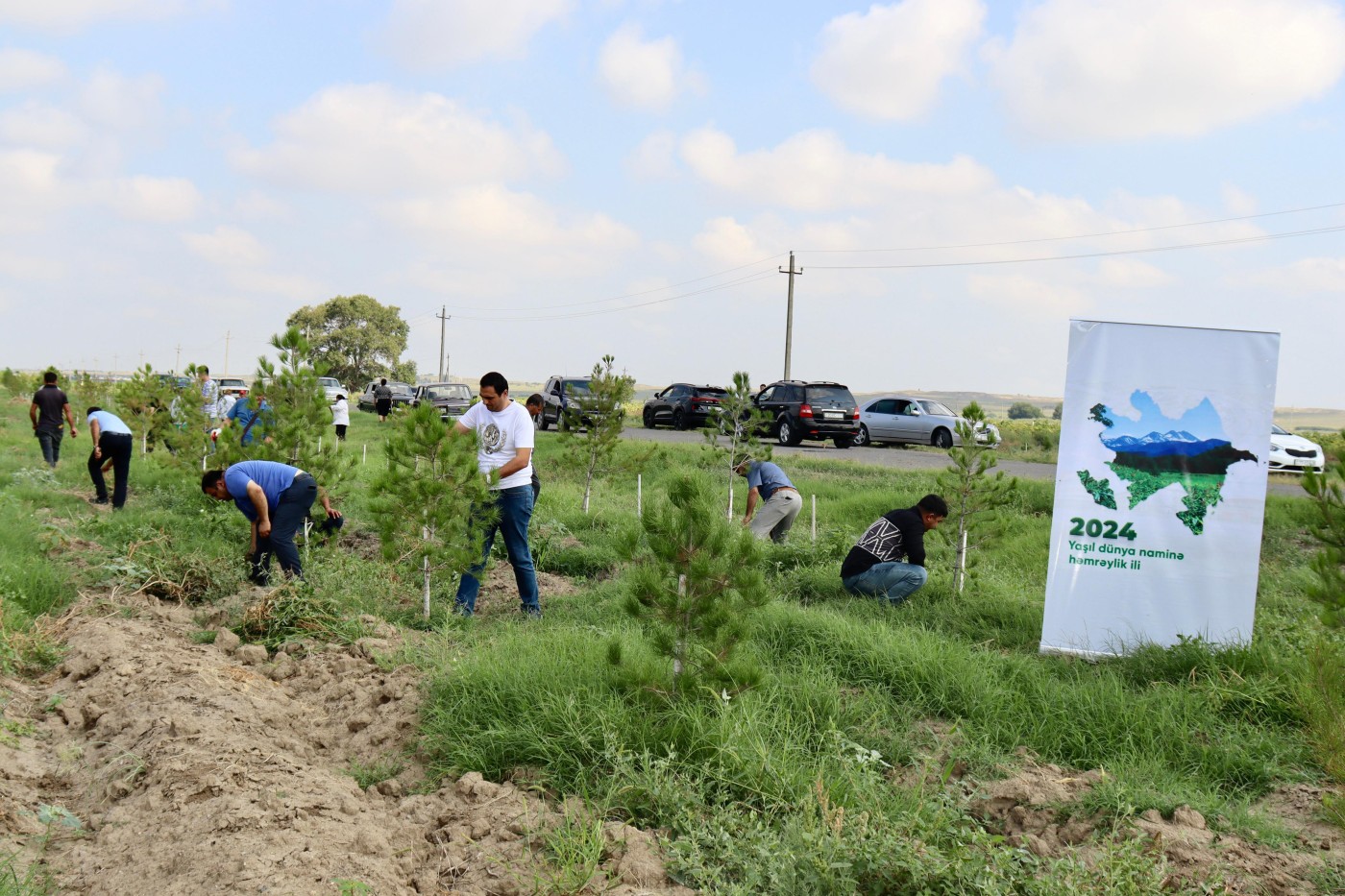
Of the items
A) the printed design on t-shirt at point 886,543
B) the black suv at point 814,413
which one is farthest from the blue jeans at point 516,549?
the black suv at point 814,413

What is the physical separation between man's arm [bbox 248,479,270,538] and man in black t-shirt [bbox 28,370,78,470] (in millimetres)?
8799

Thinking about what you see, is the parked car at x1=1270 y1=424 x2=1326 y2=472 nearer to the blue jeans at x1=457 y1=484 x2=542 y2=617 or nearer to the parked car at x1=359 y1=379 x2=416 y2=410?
the blue jeans at x1=457 y1=484 x2=542 y2=617

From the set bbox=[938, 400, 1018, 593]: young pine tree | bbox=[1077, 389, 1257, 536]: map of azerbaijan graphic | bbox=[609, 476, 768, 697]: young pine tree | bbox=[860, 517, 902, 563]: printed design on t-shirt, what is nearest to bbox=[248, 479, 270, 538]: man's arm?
bbox=[609, 476, 768, 697]: young pine tree

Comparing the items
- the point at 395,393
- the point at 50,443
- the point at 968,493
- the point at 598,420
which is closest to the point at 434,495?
the point at 968,493

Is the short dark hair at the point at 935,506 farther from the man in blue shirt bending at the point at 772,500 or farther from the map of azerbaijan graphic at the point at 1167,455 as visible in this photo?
the man in blue shirt bending at the point at 772,500

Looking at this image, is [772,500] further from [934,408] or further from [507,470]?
[934,408]

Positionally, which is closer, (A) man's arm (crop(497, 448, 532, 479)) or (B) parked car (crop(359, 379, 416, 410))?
(A) man's arm (crop(497, 448, 532, 479))

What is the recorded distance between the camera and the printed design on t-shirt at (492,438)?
6828 millimetres

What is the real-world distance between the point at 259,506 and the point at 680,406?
22012 millimetres

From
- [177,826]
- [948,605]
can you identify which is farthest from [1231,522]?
[177,826]

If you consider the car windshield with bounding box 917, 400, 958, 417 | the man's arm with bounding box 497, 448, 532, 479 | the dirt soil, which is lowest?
the dirt soil

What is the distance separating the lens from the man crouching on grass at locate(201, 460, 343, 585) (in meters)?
7.07

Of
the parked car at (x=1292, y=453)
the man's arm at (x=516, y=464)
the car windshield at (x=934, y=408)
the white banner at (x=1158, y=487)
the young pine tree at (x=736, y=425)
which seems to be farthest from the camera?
the car windshield at (x=934, y=408)

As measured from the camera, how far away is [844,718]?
4.77 m
